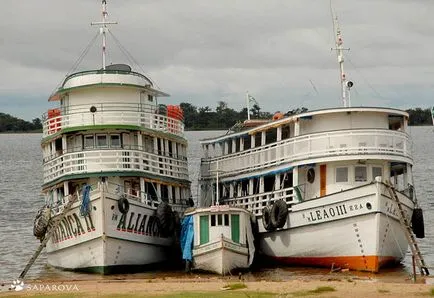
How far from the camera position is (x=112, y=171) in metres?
33.3

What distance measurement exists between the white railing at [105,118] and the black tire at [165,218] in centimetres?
321

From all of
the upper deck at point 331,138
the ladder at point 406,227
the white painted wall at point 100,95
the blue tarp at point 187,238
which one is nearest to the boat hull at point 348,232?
the ladder at point 406,227

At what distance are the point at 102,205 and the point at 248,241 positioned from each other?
5.25 meters

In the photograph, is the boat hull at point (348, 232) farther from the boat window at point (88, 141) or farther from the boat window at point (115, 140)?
the boat window at point (88, 141)

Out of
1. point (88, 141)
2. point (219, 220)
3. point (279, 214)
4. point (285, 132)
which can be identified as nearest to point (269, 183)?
point (285, 132)

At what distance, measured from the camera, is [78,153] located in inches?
1321

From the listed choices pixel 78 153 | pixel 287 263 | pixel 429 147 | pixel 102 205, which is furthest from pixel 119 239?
pixel 429 147

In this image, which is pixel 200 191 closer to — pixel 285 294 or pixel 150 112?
pixel 150 112

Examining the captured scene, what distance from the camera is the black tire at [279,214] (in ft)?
108

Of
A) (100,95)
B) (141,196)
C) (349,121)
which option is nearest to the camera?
(349,121)

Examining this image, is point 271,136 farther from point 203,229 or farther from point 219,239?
point 219,239

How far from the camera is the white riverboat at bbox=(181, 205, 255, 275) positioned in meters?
31.5

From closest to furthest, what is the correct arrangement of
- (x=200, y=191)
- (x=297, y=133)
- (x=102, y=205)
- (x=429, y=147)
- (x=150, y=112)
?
(x=102, y=205)
(x=297, y=133)
(x=150, y=112)
(x=200, y=191)
(x=429, y=147)

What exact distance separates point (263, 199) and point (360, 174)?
14.9 feet
